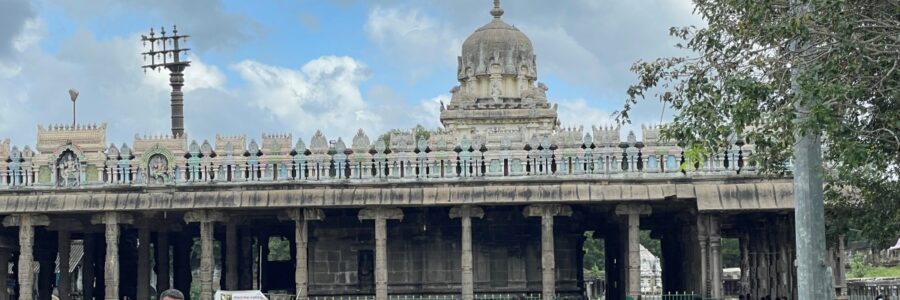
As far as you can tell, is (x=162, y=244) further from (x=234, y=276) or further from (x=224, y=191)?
(x=224, y=191)

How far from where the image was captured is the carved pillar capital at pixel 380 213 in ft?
112

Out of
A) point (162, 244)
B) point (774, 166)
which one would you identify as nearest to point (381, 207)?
point (162, 244)

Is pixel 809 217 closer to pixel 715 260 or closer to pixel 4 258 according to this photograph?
pixel 715 260

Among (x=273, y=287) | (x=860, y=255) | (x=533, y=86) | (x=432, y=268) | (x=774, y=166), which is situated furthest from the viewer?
(x=860, y=255)

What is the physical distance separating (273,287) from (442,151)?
454 inches

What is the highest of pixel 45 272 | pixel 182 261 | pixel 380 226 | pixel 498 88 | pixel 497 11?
pixel 497 11

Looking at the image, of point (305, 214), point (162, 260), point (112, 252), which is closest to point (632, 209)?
point (305, 214)

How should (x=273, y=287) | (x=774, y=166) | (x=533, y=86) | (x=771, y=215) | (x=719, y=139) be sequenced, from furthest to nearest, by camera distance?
(x=533, y=86)
(x=273, y=287)
(x=771, y=215)
(x=774, y=166)
(x=719, y=139)

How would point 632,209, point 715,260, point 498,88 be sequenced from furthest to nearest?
point 498,88, point 632,209, point 715,260

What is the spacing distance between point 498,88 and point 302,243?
618 inches

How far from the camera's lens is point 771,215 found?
35688mm

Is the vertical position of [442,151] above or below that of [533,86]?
below

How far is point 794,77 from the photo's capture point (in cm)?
1820

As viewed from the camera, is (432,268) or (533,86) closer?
(432,268)
